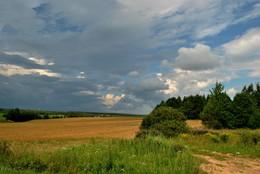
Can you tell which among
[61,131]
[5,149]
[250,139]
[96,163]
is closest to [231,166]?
[96,163]

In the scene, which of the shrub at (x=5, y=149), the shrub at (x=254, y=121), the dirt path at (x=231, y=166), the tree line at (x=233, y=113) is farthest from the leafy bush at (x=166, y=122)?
the shrub at (x=254, y=121)

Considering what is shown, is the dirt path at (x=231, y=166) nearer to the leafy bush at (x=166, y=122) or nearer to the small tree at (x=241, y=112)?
the leafy bush at (x=166, y=122)

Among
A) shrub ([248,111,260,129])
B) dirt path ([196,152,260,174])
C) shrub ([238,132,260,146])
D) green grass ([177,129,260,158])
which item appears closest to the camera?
dirt path ([196,152,260,174])

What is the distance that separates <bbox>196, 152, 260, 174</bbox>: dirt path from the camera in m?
9.41

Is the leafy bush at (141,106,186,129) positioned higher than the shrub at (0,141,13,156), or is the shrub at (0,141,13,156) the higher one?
the leafy bush at (141,106,186,129)

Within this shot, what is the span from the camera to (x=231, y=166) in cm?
1025

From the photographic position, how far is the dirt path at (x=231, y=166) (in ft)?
30.9

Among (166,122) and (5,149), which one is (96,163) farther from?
(166,122)

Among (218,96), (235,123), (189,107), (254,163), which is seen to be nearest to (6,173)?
(254,163)

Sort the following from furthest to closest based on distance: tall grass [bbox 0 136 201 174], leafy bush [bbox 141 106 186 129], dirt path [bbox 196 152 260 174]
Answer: leafy bush [bbox 141 106 186 129] → dirt path [bbox 196 152 260 174] → tall grass [bbox 0 136 201 174]

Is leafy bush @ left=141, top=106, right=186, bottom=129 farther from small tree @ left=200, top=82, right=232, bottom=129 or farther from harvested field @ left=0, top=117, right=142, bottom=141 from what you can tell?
small tree @ left=200, top=82, right=232, bottom=129

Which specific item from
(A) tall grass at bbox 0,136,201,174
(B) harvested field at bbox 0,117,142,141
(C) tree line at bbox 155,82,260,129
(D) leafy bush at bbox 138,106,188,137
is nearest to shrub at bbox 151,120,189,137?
(D) leafy bush at bbox 138,106,188,137

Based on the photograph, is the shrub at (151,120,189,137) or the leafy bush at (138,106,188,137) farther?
the leafy bush at (138,106,188,137)

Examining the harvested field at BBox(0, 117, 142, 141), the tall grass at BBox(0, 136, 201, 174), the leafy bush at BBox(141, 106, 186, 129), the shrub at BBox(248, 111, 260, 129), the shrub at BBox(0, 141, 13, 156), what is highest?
the leafy bush at BBox(141, 106, 186, 129)
